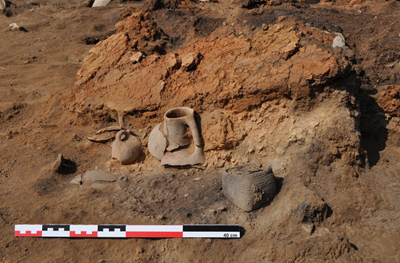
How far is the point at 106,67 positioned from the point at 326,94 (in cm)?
345

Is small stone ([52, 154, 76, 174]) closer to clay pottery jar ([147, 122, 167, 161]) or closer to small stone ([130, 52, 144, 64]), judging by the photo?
clay pottery jar ([147, 122, 167, 161])

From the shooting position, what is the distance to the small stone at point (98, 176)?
4.86m

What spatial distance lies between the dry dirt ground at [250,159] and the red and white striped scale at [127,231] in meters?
0.07

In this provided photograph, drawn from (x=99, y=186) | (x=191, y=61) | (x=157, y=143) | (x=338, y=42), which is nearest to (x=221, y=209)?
(x=157, y=143)

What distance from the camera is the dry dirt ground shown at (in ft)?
12.1

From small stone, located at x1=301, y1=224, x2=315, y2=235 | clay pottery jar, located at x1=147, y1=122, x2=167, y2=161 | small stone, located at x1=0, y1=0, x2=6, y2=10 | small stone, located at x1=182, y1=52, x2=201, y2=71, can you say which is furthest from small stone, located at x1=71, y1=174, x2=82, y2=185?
small stone, located at x1=0, y1=0, x2=6, y2=10

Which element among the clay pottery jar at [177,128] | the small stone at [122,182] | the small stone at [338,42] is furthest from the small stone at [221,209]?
the small stone at [338,42]

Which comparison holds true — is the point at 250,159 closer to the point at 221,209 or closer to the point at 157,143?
the point at 221,209

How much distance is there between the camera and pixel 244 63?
16.0 ft

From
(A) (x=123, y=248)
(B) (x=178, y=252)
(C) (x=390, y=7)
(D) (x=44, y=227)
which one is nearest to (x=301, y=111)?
(B) (x=178, y=252)

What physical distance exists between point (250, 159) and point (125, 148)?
1.69m

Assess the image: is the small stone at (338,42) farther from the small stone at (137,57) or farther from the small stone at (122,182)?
the small stone at (122,182)

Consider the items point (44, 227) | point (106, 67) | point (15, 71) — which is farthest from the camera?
point (15, 71)

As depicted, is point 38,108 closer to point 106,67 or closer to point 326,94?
point 106,67
